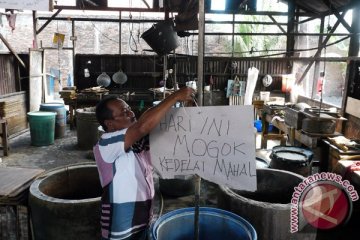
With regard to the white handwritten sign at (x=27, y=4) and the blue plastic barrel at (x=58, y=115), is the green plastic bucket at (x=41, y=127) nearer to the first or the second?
the blue plastic barrel at (x=58, y=115)

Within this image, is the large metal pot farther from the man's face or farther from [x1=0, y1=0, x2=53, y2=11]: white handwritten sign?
the man's face

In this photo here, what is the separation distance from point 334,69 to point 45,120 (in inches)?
670

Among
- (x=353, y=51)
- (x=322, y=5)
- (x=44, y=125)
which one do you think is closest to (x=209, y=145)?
(x=353, y=51)

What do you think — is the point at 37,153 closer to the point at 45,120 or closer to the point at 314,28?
the point at 45,120

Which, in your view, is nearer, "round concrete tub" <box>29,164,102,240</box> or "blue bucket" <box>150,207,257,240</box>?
"blue bucket" <box>150,207,257,240</box>

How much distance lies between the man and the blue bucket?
0.20m

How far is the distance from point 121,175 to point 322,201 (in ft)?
8.60

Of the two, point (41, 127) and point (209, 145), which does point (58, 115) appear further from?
point (209, 145)

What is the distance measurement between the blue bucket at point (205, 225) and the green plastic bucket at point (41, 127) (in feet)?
25.5

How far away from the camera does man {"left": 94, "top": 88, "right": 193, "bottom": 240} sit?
7.34 feet

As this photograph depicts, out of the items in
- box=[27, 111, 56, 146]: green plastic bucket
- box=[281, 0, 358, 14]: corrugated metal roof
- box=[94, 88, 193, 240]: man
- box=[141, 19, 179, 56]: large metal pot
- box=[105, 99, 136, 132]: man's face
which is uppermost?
box=[281, 0, 358, 14]: corrugated metal roof

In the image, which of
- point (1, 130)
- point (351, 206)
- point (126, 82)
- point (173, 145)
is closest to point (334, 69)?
point (126, 82)

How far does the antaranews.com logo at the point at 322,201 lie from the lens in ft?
9.96

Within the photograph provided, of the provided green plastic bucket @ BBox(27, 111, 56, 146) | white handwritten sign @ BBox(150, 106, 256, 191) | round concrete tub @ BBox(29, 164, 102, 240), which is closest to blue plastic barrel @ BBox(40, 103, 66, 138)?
green plastic bucket @ BBox(27, 111, 56, 146)
